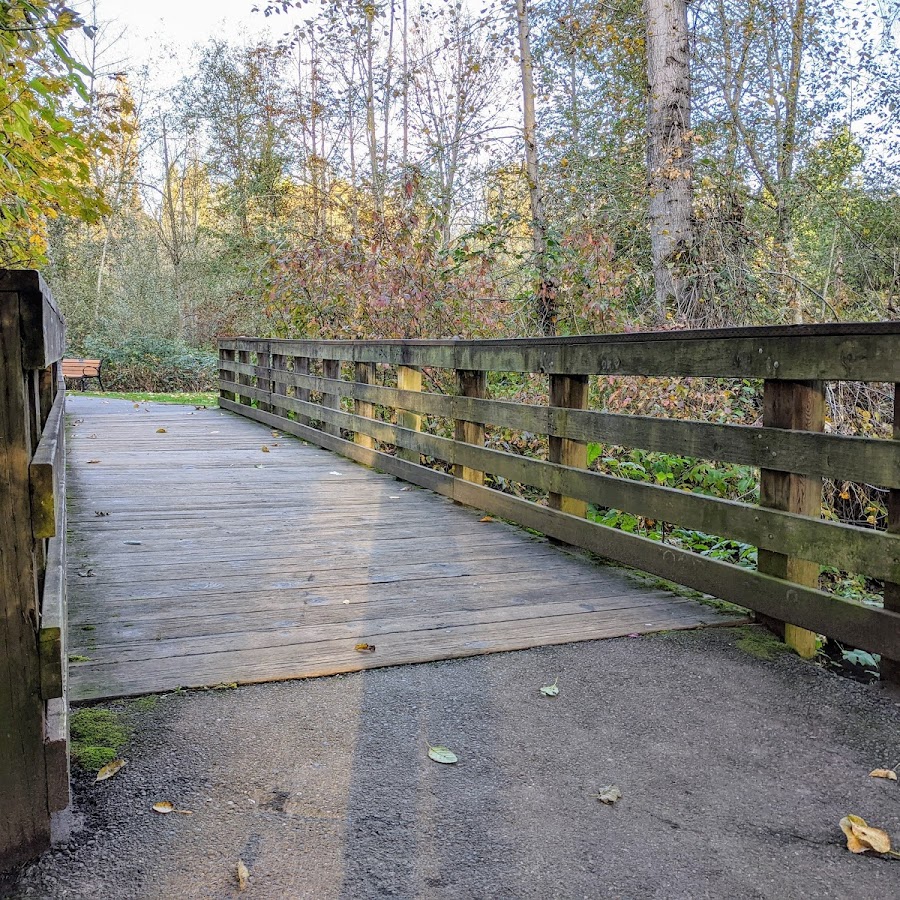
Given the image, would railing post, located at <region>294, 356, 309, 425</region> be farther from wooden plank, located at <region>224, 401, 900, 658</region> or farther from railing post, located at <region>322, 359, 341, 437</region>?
wooden plank, located at <region>224, 401, 900, 658</region>

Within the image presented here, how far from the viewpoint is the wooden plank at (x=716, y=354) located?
2.59 metres

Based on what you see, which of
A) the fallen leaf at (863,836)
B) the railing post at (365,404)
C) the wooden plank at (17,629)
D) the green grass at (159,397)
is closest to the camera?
the wooden plank at (17,629)

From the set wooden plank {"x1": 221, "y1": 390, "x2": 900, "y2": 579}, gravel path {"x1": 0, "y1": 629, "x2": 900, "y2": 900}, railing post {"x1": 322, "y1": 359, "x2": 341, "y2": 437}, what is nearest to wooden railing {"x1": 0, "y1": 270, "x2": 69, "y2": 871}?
gravel path {"x1": 0, "y1": 629, "x2": 900, "y2": 900}

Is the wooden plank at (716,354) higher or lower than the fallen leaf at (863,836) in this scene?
higher

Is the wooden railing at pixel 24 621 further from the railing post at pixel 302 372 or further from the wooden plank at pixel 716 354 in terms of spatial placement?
the railing post at pixel 302 372

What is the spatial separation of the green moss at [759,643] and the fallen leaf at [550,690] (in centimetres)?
78

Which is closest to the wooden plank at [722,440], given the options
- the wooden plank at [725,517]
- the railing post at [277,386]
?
the wooden plank at [725,517]

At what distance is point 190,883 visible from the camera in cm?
165

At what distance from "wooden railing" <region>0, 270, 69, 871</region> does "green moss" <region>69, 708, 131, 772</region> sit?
38 centimetres

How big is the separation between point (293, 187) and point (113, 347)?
6473 millimetres

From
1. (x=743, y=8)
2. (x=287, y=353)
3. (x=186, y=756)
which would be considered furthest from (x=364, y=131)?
(x=186, y=756)

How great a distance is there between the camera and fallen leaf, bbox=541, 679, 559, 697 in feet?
8.48

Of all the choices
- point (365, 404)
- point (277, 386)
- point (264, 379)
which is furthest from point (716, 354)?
point (264, 379)

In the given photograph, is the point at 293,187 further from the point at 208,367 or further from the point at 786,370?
the point at 786,370
